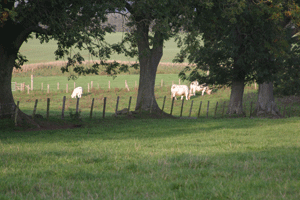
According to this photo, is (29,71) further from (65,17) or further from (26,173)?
(26,173)

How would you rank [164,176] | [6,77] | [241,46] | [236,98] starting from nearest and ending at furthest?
[164,176] < [6,77] < [241,46] < [236,98]

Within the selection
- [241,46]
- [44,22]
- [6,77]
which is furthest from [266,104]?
[6,77]

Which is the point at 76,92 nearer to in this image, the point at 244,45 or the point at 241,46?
the point at 241,46

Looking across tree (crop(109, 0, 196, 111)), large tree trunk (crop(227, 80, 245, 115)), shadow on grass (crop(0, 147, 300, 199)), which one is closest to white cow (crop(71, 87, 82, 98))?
tree (crop(109, 0, 196, 111))

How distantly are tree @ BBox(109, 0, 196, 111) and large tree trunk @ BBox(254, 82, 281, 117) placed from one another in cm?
1004

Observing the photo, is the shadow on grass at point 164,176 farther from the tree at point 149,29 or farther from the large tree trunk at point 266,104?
the large tree trunk at point 266,104

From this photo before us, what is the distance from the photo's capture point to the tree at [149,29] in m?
16.9

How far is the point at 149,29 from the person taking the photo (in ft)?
69.6

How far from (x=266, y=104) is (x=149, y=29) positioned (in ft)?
42.5

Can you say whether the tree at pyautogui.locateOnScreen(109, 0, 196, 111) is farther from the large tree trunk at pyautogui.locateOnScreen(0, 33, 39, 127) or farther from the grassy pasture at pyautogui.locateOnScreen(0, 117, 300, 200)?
the grassy pasture at pyautogui.locateOnScreen(0, 117, 300, 200)

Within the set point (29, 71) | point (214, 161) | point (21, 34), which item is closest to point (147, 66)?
point (21, 34)

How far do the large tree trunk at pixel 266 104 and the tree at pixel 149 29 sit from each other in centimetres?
1004

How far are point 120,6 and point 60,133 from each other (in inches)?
248

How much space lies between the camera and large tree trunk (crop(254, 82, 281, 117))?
28.7m
